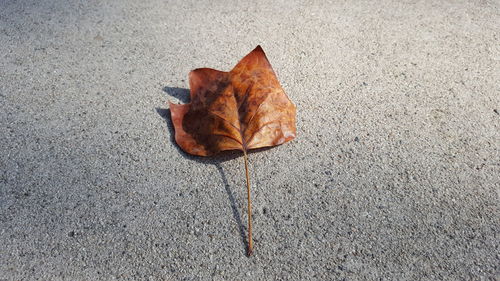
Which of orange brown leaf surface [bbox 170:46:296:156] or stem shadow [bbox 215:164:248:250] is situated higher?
orange brown leaf surface [bbox 170:46:296:156]

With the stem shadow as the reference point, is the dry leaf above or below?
above

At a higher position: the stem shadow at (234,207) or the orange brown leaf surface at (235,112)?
the orange brown leaf surface at (235,112)

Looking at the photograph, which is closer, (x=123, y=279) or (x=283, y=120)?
(x=123, y=279)

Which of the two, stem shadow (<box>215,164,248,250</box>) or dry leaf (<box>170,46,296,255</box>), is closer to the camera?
stem shadow (<box>215,164,248,250</box>)

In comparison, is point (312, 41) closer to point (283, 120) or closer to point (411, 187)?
point (283, 120)

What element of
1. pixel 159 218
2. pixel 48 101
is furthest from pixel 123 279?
pixel 48 101
